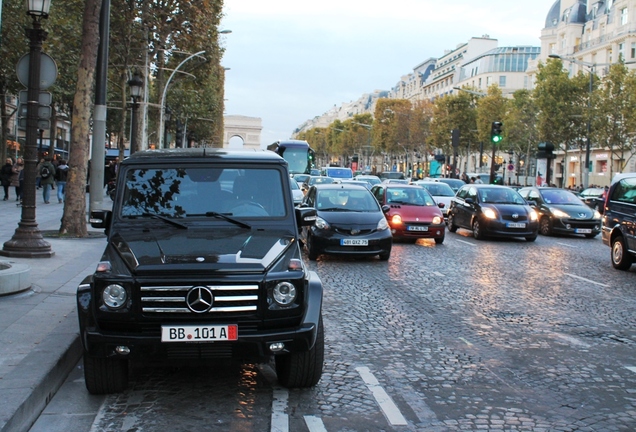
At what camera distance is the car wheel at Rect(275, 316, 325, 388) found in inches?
218

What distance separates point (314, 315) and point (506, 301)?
568cm

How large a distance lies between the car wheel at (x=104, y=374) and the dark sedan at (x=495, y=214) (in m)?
16.5

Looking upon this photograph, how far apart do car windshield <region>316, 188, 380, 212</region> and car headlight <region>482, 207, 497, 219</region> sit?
6.00 metres

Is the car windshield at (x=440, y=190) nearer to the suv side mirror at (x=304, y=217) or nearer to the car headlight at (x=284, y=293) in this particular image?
the suv side mirror at (x=304, y=217)

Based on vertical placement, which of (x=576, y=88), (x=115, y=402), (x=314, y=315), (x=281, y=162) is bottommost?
(x=115, y=402)

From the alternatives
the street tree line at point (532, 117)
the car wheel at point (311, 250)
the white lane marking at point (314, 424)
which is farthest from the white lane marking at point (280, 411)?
the street tree line at point (532, 117)

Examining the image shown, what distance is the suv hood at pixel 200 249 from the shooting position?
516 centimetres

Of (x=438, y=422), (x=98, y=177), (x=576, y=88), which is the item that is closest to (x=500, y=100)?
(x=576, y=88)

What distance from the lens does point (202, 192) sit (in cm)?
638

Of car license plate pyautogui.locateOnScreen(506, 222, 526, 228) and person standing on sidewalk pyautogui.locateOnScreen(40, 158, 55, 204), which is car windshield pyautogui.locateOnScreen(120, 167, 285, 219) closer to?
car license plate pyautogui.locateOnScreen(506, 222, 526, 228)

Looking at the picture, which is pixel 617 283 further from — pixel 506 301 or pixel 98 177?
pixel 98 177

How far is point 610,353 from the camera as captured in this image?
284 inches

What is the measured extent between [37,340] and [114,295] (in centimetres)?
182

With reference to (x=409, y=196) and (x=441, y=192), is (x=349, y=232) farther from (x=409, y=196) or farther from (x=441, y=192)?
(x=441, y=192)
